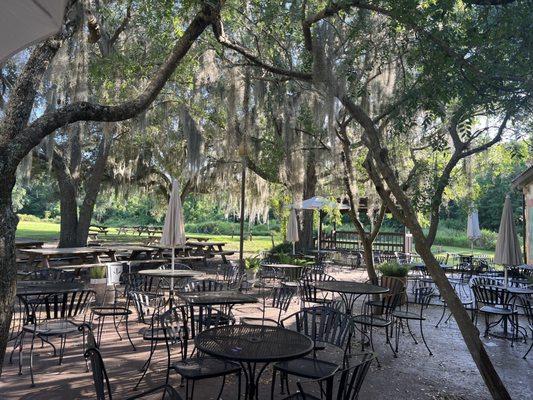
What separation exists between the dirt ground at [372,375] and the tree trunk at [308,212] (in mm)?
9100

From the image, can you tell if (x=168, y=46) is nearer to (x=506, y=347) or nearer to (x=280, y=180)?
(x=280, y=180)

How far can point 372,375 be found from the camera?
4516 millimetres

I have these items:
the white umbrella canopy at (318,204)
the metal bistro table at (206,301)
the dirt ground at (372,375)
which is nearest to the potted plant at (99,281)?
the dirt ground at (372,375)

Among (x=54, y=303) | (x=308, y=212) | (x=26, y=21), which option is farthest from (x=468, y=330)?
(x=308, y=212)

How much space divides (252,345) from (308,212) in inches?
484

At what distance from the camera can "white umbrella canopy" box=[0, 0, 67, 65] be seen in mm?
2125

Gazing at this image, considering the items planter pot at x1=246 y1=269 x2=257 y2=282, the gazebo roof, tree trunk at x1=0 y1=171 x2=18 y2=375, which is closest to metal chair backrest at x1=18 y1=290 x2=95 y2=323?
tree trunk at x1=0 y1=171 x2=18 y2=375

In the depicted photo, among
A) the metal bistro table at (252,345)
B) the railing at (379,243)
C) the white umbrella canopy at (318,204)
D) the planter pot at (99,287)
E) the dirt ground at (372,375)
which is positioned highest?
the white umbrella canopy at (318,204)

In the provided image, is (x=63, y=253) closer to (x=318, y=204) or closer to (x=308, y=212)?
(x=318, y=204)

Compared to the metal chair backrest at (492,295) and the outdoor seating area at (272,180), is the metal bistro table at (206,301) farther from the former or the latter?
the metal chair backrest at (492,295)

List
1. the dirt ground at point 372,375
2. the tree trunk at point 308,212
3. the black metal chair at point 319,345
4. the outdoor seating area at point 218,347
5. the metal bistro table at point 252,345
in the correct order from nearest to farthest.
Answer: the metal bistro table at point 252,345, the outdoor seating area at point 218,347, the black metal chair at point 319,345, the dirt ground at point 372,375, the tree trunk at point 308,212

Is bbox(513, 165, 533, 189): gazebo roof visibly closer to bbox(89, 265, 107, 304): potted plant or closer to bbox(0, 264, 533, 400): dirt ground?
bbox(0, 264, 533, 400): dirt ground

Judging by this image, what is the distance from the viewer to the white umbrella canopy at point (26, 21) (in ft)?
6.97

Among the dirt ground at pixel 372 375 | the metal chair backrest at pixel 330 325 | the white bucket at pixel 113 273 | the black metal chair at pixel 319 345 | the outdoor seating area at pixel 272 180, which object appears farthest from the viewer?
the white bucket at pixel 113 273
